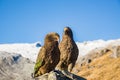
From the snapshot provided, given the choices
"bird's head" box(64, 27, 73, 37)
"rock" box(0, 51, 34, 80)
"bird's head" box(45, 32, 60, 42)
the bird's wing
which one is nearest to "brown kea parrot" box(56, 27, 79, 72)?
"bird's head" box(64, 27, 73, 37)

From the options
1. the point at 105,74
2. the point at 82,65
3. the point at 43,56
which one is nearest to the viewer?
the point at 43,56

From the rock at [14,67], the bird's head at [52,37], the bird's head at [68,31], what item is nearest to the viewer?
the bird's head at [52,37]

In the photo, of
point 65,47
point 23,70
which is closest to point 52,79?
point 23,70

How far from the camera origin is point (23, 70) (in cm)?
1777

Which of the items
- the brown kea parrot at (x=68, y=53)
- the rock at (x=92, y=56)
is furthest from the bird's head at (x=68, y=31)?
the rock at (x=92, y=56)

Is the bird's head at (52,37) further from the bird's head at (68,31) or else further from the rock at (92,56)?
the rock at (92,56)

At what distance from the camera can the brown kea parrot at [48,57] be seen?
16250 mm

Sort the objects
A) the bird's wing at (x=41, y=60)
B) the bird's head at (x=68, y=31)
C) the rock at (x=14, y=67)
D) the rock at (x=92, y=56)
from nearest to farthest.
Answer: the bird's wing at (x=41, y=60)
the rock at (x=14, y=67)
the bird's head at (x=68, y=31)
the rock at (x=92, y=56)

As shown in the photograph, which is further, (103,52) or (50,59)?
(103,52)

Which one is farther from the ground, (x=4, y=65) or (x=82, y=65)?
(x=82, y=65)

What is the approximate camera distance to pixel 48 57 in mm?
16422

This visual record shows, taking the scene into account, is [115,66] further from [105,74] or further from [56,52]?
[56,52]

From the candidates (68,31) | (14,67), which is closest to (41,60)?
(14,67)

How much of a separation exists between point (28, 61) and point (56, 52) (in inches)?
100
